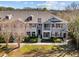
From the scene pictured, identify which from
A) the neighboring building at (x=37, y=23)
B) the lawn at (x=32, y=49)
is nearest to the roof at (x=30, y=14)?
Result: the neighboring building at (x=37, y=23)

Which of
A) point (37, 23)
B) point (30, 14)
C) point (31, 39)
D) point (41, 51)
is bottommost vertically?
point (41, 51)

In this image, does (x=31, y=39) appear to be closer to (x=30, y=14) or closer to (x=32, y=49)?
(x=32, y=49)

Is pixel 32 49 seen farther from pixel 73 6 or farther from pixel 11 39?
pixel 73 6

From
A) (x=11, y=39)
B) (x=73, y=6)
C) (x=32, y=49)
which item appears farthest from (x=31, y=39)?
(x=73, y=6)

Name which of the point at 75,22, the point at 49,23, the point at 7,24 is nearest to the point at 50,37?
the point at 49,23

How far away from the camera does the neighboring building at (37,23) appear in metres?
2.74

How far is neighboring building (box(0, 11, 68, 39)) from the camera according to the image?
274cm

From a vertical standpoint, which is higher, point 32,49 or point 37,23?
point 37,23

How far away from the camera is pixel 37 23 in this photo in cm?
275

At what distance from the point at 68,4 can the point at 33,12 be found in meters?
0.50

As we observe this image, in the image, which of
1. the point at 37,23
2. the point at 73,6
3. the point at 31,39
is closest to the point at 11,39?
the point at 31,39

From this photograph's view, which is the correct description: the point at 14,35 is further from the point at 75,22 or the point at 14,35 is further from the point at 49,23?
the point at 75,22

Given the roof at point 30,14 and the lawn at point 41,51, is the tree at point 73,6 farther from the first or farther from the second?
the lawn at point 41,51

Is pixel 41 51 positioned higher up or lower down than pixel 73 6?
lower down
